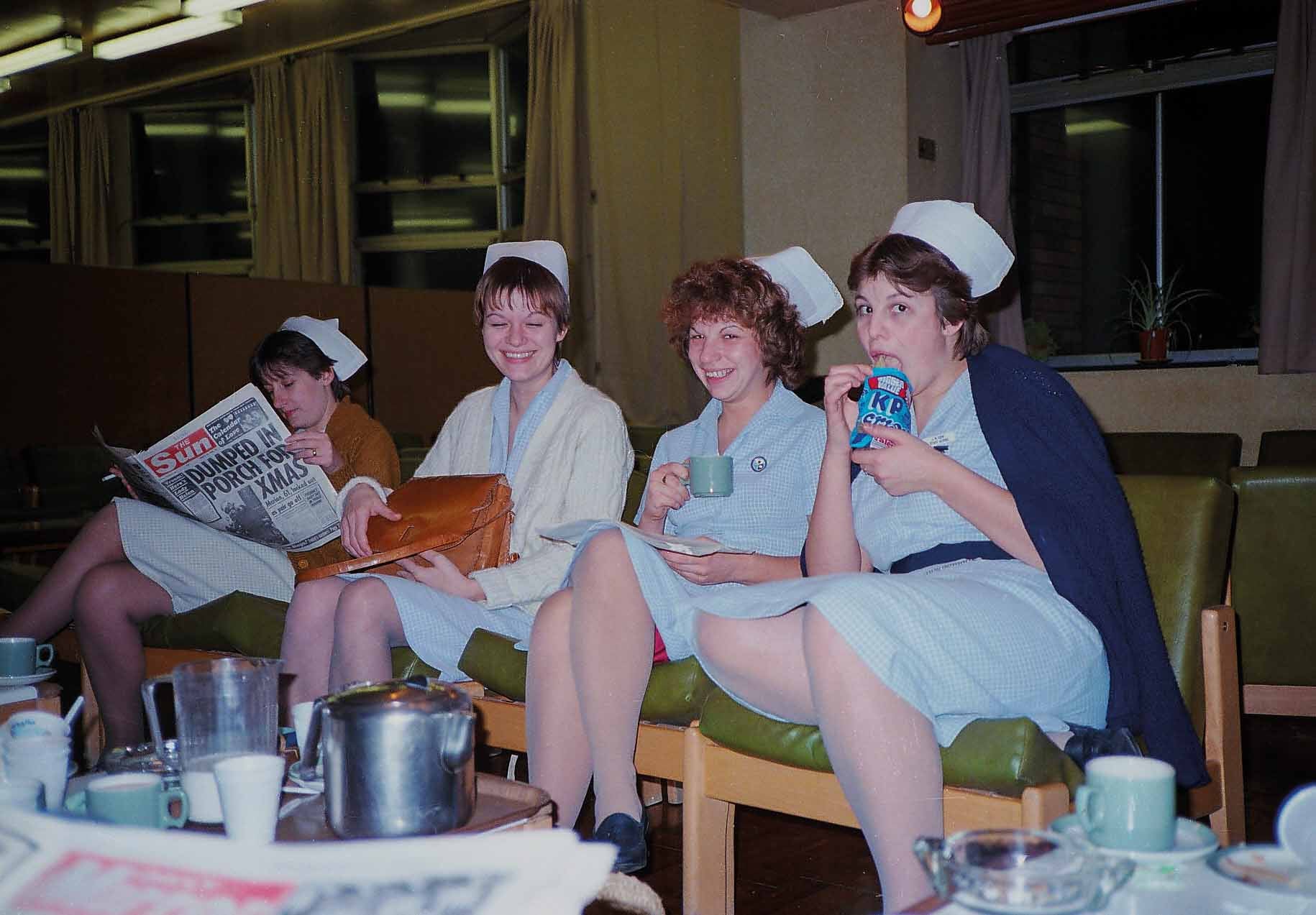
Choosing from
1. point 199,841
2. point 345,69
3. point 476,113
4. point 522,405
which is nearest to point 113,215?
point 345,69

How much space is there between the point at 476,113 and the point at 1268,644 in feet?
19.1

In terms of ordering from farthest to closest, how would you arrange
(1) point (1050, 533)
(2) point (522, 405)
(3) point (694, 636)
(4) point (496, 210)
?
1. (4) point (496, 210)
2. (2) point (522, 405)
3. (3) point (694, 636)
4. (1) point (1050, 533)

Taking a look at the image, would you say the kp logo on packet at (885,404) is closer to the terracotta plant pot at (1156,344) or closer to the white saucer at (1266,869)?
the white saucer at (1266,869)

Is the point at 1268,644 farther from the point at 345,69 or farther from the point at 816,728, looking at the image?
A: the point at 345,69

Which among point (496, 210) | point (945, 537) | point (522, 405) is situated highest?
point (496, 210)

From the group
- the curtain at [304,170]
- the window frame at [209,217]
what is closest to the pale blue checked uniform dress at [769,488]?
the curtain at [304,170]

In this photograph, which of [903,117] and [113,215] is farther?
[113,215]

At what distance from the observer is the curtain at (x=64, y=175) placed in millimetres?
8570

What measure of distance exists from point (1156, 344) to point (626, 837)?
15.3 ft

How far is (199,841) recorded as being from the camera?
73 centimetres

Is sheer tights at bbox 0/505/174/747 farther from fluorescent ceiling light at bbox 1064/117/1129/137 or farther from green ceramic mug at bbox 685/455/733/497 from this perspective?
fluorescent ceiling light at bbox 1064/117/1129/137

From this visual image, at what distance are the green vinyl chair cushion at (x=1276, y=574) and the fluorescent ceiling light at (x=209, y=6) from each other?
5.40 m

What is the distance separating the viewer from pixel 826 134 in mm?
5992

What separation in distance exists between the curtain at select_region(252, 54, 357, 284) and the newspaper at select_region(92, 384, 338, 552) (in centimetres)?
495
